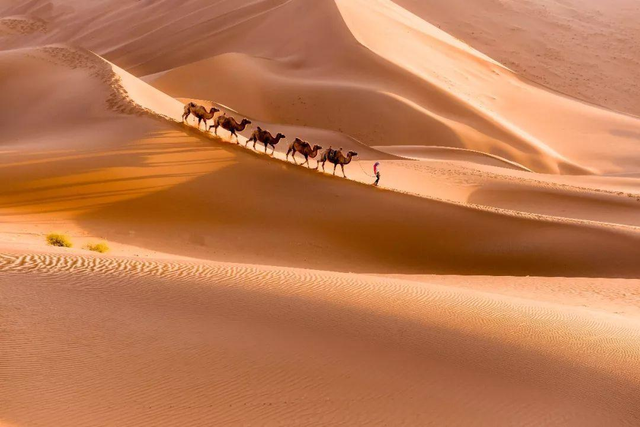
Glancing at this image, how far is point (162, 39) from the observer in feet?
186

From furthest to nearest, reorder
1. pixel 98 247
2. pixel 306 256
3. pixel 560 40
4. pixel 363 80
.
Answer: pixel 560 40 < pixel 363 80 < pixel 306 256 < pixel 98 247

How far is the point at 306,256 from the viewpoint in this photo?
53.8 feet

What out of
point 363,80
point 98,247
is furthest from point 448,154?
point 98,247

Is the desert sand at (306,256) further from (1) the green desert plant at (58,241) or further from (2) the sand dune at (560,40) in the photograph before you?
(2) the sand dune at (560,40)

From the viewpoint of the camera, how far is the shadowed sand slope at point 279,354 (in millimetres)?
6426

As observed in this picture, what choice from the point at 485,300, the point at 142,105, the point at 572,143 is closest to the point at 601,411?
the point at 485,300

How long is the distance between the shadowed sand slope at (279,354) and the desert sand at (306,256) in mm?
30

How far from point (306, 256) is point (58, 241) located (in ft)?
16.4

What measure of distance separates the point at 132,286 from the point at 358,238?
899cm

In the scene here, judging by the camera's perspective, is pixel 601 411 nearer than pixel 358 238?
Yes

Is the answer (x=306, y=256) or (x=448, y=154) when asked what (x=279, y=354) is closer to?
(x=306, y=256)

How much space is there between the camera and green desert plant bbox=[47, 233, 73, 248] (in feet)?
44.1

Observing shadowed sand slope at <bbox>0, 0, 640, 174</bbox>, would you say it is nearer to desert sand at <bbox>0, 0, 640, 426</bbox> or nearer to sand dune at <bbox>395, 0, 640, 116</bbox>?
desert sand at <bbox>0, 0, 640, 426</bbox>

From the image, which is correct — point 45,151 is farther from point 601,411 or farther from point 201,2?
point 201,2
